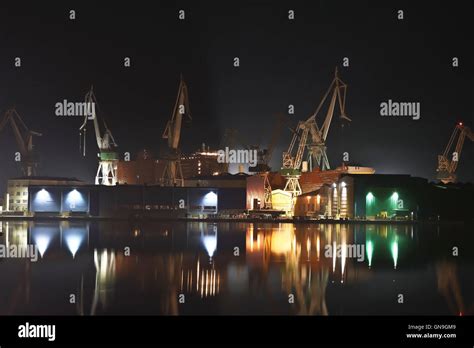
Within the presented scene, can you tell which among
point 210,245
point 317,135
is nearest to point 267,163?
point 317,135

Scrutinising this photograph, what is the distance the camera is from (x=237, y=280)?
13.5 metres

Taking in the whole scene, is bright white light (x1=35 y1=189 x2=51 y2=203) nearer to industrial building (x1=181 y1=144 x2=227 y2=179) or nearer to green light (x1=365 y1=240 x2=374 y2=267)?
industrial building (x1=181 y1=144 x2=227 y2=179)

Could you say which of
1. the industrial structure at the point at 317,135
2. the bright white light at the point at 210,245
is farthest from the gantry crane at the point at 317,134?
the bright white light at the point at 210,245

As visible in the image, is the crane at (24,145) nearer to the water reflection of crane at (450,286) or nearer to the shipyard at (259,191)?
the shipyard at (259,191)

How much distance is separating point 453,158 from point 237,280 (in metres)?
59.5

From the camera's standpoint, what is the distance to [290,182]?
6369 cm

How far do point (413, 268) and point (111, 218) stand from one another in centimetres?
3825

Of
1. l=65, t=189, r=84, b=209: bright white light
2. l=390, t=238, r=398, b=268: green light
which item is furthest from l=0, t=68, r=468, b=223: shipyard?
l=390, t=238, r=398, b=268: green light

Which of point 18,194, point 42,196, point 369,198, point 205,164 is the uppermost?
point 205,164

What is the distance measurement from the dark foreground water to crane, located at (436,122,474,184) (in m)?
50.3

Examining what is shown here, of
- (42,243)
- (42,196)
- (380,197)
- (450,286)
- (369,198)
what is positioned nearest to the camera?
(450,286)

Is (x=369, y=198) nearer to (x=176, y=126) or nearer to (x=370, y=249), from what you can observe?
(x=176, y=126)
